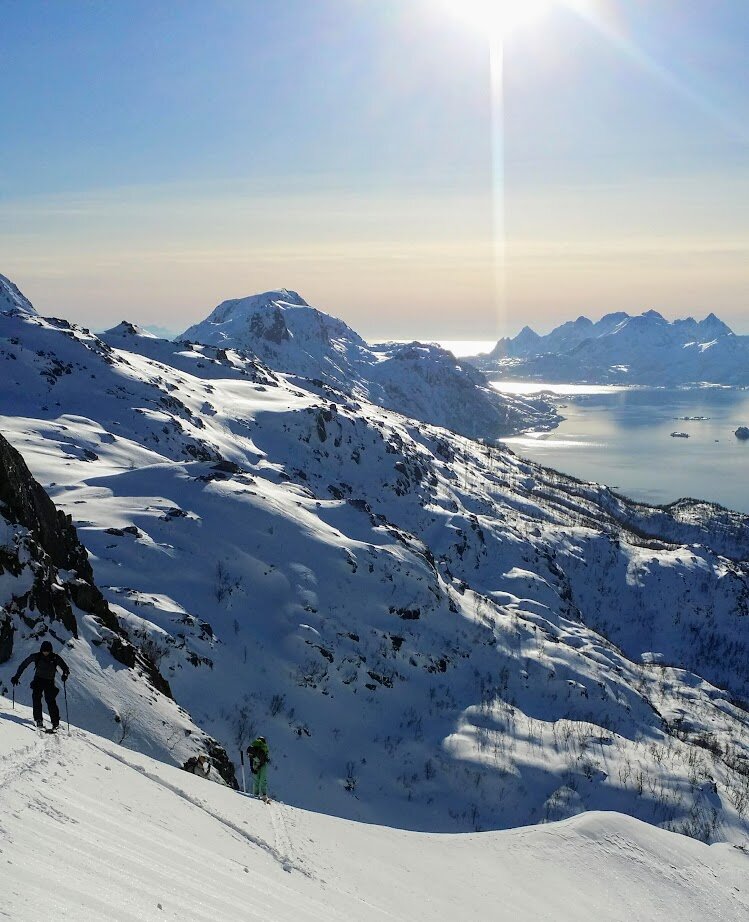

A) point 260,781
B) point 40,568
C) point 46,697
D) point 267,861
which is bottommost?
point 260,781

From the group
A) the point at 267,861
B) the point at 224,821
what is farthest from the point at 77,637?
the point at 267,861

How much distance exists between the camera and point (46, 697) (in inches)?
538

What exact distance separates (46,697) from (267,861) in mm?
5558

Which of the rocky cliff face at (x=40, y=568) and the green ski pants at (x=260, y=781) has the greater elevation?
the rocky cliff face at (x=40, y=568)

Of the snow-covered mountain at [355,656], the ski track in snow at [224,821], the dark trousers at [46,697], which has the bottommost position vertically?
the snow-covered mountain at [355,656]

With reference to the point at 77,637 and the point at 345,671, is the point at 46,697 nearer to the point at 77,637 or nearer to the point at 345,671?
the point at 77,637

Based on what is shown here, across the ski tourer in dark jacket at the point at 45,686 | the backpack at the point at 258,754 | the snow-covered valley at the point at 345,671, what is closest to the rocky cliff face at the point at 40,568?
the snow-covered valley at the point at 345,671

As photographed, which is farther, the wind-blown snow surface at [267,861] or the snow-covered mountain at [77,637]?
the snow-covered mountain at [77,637]

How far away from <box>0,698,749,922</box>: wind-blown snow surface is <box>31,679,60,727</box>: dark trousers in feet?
1.05

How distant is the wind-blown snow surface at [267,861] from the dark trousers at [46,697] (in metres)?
0.32

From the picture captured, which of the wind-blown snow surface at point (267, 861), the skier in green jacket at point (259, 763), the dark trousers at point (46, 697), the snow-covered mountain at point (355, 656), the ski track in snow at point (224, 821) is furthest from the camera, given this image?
the snow-covered mountain at point (355, 656)

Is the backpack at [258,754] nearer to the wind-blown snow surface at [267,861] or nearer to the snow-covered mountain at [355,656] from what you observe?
the wind-blown snow surface at [267,861]

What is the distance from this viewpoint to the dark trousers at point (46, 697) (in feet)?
44.2

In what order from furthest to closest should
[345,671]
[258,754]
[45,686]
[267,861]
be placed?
[345,671]
[258,754]
[45,686]
[267,861]
